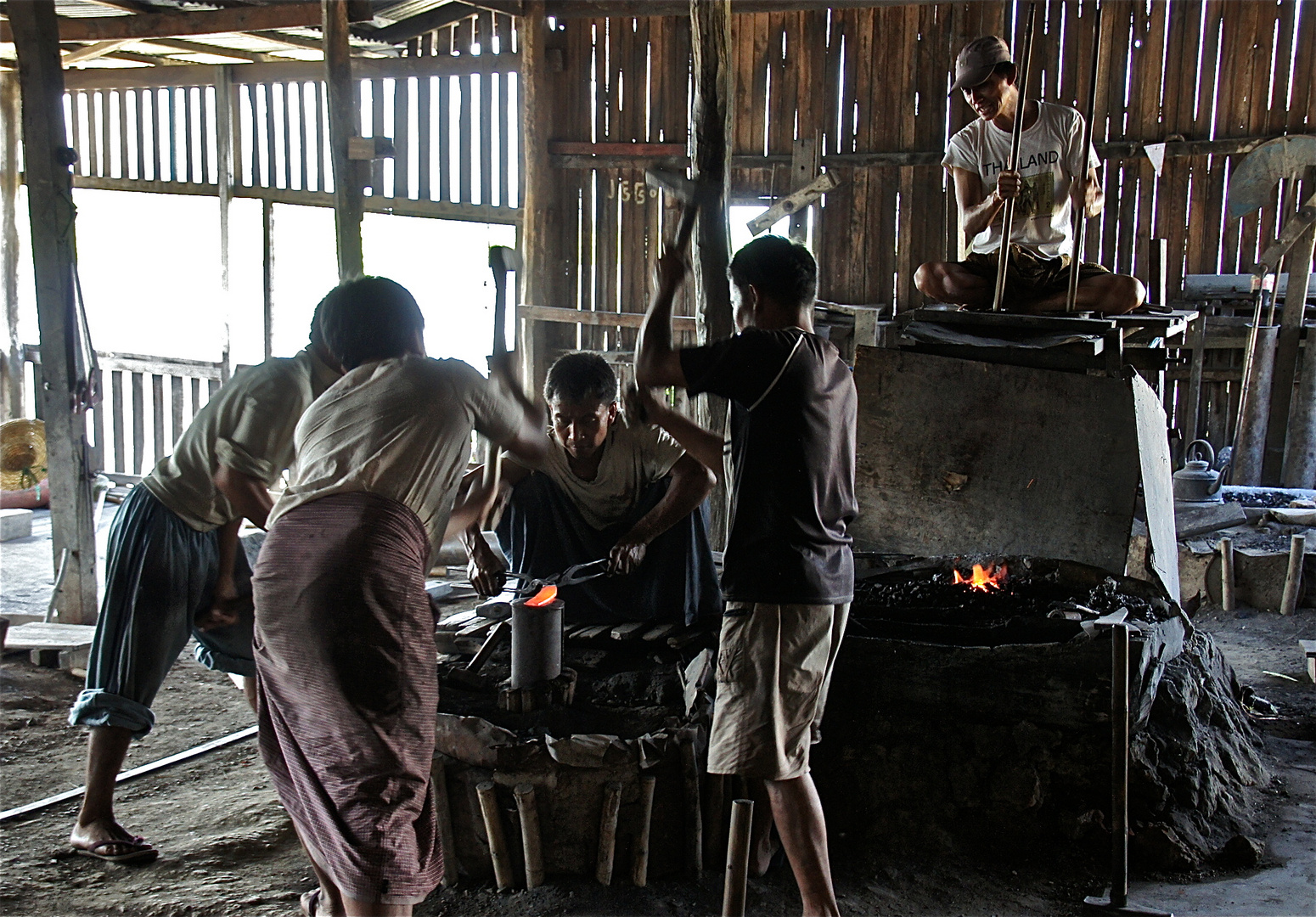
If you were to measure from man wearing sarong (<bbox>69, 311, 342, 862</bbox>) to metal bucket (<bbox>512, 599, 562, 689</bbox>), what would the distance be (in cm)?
87

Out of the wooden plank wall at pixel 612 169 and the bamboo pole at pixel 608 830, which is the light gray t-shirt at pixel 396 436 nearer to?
the bamboo pole at pixel 608 830

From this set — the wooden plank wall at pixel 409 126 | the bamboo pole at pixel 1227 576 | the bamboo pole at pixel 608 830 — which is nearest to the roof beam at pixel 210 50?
the wooden plank wall at pixel 409 126

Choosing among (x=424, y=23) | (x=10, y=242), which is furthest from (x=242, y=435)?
(x=10, y=242)

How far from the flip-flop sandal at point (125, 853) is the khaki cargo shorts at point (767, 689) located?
6.33 feet

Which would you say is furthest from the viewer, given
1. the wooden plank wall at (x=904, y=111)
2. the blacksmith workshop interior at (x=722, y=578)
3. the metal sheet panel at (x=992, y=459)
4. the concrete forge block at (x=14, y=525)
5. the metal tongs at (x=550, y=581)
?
the wooden plank wall at (x=904, y=111)

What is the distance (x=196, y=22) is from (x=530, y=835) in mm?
7303

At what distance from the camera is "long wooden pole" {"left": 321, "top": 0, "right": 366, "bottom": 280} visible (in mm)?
5363

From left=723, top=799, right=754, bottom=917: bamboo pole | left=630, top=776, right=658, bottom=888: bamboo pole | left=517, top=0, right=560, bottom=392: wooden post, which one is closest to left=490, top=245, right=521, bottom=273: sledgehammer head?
left=630, top=776, right=658, bottom=888: bamboo pole

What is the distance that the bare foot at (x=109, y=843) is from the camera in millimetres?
3320

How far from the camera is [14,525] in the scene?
877 cm

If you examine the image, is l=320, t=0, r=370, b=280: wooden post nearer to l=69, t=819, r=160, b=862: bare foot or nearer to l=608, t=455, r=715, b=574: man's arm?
l=608, t=455, r=715, b=574: man's arm

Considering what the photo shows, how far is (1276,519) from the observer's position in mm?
7320

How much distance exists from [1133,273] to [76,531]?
8.56 m

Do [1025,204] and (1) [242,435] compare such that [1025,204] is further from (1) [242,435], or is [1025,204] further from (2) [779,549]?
(1) [242,435]
